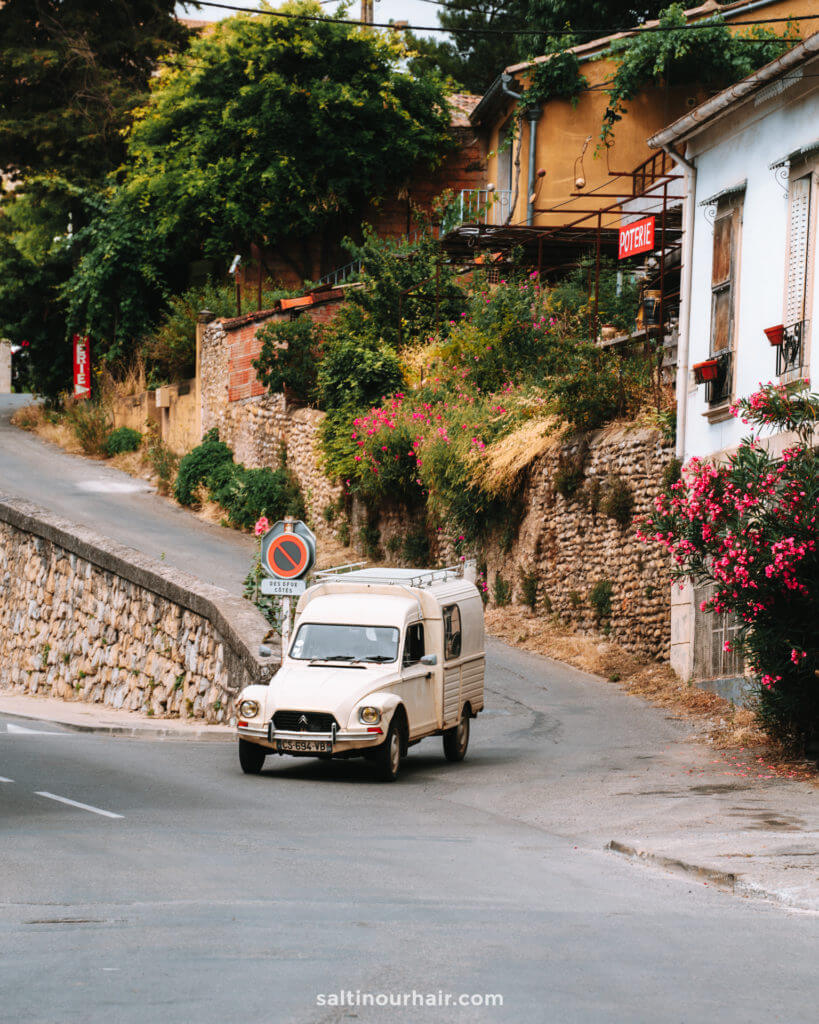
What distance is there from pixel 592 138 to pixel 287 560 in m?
21.4

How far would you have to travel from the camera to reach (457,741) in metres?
15.8

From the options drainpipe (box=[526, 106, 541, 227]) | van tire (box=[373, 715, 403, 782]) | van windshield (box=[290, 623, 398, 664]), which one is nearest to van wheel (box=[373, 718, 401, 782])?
van tire (box=[373, 715, 403, 782])

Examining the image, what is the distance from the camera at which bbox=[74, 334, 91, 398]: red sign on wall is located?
44.6 m

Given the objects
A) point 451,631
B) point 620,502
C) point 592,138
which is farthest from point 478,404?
point 592,138

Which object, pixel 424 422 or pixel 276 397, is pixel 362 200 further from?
pixel 424 422

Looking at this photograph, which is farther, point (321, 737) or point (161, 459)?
point (161, 459)

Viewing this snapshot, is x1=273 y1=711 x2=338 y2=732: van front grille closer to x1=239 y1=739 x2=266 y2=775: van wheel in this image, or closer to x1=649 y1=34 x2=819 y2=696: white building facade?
x1=239 y1=739 x2=266 y2=775: van wheel

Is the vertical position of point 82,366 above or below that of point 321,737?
above

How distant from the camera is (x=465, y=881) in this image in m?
8.82

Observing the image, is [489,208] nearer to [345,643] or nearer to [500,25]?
[500,25]

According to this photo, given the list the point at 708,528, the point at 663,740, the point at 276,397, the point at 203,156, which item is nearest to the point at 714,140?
the point at 708,528

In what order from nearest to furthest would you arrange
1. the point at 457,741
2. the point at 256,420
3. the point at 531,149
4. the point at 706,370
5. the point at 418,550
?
the point at 457,741 → the point at 706,370 → the point at 418,550 → the point at 256,420 → the point at 531,149

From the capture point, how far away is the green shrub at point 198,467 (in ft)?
117

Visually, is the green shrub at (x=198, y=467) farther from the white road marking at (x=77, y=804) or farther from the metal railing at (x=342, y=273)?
the white road marking at (x=77, y=804)
